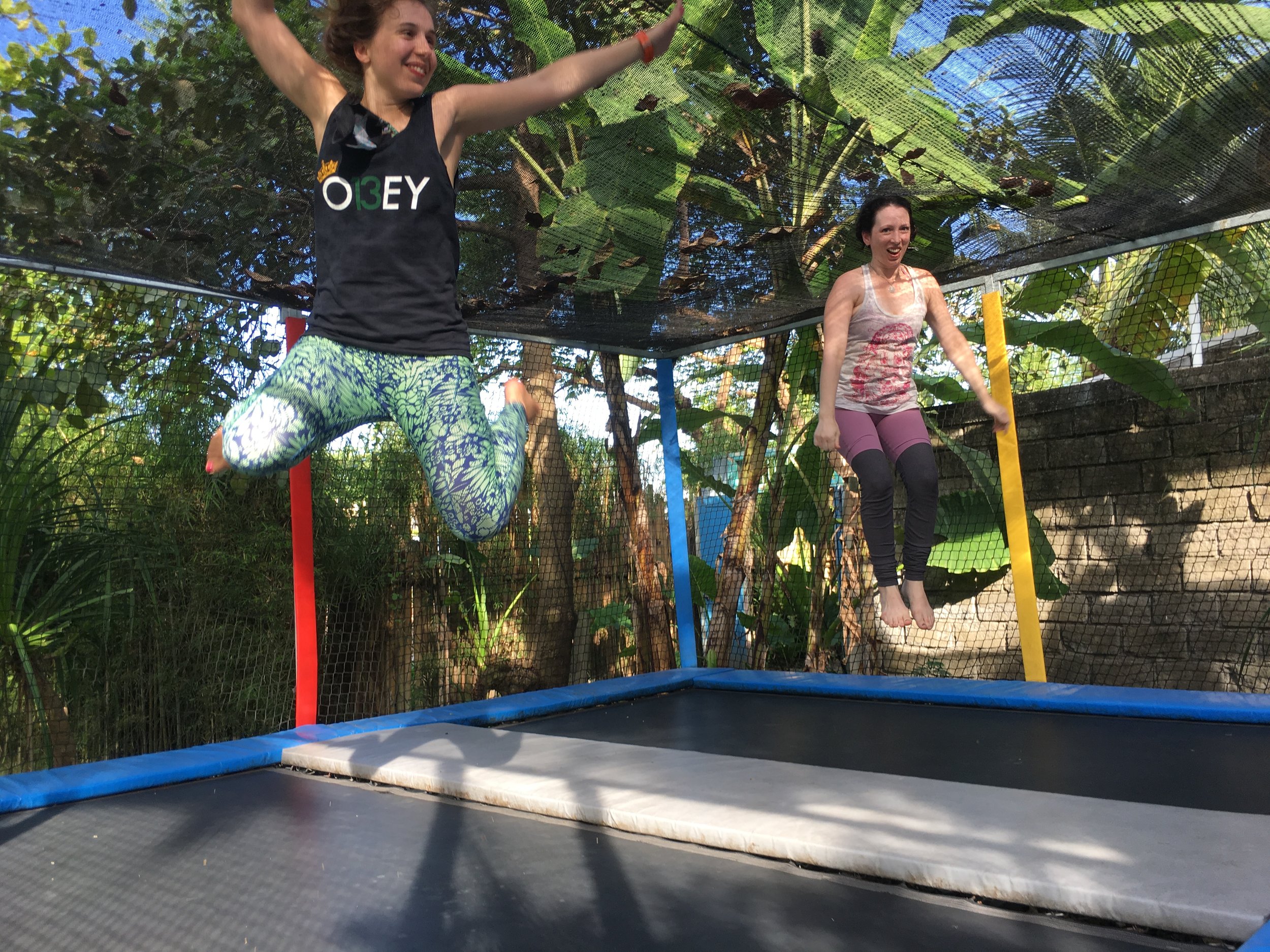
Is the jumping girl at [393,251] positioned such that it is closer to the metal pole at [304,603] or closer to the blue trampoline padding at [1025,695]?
the metal pole at [304,603]

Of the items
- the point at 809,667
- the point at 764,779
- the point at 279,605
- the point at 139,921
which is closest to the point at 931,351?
the point at 809,667

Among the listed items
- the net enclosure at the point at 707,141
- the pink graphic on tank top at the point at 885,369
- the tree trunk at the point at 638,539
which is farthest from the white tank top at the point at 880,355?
the tree trunk at the point at 638,539

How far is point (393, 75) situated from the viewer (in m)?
1.45

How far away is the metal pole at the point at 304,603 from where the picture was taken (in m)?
2.51

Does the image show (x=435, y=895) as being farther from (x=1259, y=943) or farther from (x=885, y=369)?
(x=885, y=369)

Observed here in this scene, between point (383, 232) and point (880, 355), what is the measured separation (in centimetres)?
142

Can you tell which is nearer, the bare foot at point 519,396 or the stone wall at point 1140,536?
the bare foot at point 519,396

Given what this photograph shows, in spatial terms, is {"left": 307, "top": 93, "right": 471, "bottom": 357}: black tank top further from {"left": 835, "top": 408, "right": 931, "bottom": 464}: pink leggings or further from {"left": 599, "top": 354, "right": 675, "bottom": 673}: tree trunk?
{"left": 599, "top": 354, "right": 675, "bottom": 673}: tree trunk

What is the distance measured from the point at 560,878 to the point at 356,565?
2148mm

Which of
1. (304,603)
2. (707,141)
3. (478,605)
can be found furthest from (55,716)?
(707,141)

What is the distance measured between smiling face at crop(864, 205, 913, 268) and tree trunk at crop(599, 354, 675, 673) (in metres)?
1.62

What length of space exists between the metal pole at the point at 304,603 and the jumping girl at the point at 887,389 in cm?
141

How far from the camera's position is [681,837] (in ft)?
4.48

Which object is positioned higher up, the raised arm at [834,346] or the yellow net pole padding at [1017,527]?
the raised arm at [834,346]
